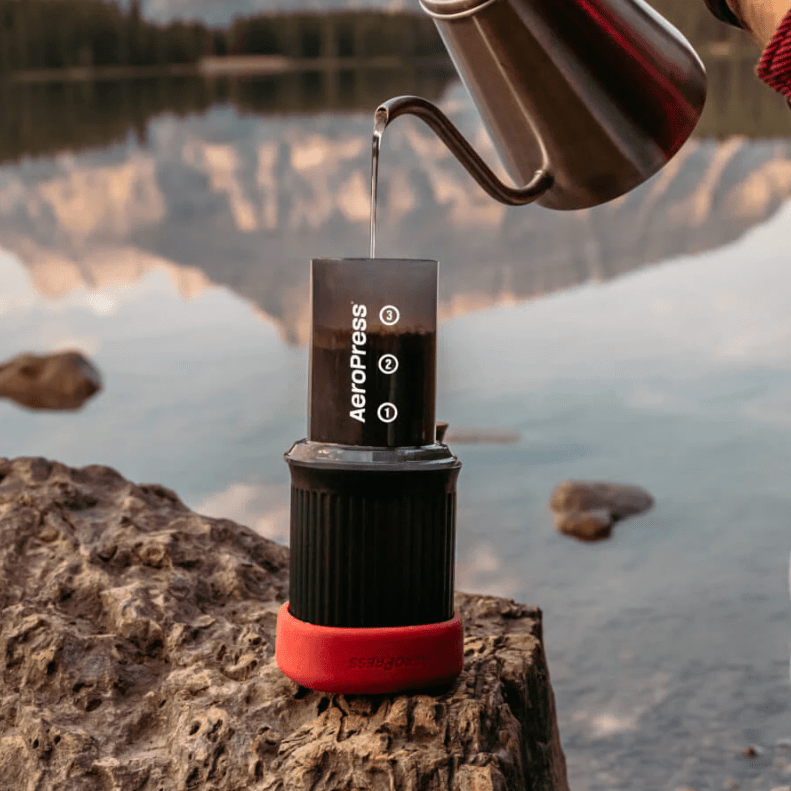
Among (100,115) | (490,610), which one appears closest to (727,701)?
(490,610)

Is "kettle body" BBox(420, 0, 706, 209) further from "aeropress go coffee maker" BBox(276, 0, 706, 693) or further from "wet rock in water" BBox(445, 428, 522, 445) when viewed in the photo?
"wet rock in water" BBox(445, 428, 522, 445)

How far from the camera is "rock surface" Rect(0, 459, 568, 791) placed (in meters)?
0.73

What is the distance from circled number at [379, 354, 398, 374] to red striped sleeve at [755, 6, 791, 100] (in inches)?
12.8

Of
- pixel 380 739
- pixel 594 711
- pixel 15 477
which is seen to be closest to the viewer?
pixel 380 739

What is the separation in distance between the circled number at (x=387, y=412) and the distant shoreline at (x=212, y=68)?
5341 millimetres

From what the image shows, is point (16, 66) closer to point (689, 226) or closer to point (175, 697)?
point (689, 226)

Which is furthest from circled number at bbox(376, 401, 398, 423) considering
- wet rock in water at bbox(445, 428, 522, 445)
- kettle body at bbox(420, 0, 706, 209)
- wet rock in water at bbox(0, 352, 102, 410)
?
wet rock in water at bbox(0, 352, 102, 410)

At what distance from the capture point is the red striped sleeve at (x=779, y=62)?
75cm

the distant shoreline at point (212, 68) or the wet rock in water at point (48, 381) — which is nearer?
the wet rock in water at point (48, 381)

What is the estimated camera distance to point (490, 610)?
3.08 ft

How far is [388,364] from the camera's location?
0.75m

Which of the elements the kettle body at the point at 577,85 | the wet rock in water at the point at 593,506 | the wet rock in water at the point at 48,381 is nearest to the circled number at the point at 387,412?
the kettle body at the point at 577,85

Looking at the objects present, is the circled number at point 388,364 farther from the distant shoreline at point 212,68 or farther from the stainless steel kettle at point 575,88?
the distant shoreline at point 212,68

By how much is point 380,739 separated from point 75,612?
30 centimetres
